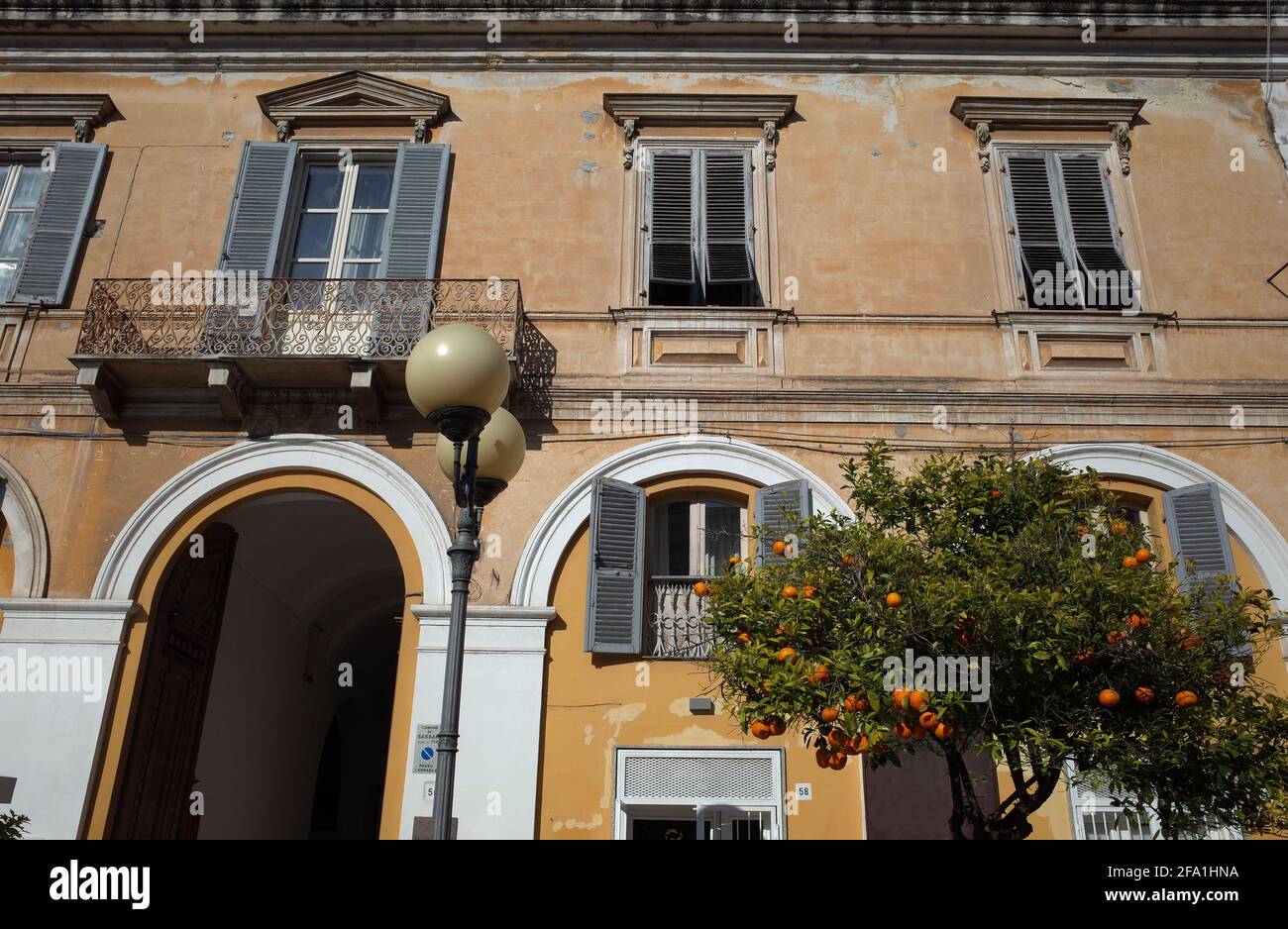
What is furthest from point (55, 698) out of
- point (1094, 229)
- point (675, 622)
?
point (1094, 229)

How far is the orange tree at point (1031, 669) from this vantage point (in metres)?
5.12

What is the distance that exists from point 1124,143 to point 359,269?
8.20m

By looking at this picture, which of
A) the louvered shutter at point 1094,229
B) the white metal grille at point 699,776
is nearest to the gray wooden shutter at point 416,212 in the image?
the white metal grille at point 699,776

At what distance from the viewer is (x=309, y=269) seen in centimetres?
1109

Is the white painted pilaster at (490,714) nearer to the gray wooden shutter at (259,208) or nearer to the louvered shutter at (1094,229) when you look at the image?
Result: the gray wooden shutter at (259,208)

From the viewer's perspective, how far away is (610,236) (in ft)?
35.9

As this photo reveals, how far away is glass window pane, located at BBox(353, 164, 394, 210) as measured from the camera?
1141 centimetres

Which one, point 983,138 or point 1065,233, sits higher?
point 983,138

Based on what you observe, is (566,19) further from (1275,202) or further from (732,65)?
(1275,202)

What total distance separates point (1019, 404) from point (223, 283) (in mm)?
7831

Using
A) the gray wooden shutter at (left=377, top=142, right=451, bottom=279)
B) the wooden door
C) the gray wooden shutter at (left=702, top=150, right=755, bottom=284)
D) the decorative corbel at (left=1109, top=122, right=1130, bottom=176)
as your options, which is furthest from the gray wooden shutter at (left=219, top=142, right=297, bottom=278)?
the decorative corbel at (left=1109, top=122, right=1130, bottom=176)

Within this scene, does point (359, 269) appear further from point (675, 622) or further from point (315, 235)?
point (675, 622)

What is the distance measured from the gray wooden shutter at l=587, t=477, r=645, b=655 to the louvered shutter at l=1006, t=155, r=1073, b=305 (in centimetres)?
465
